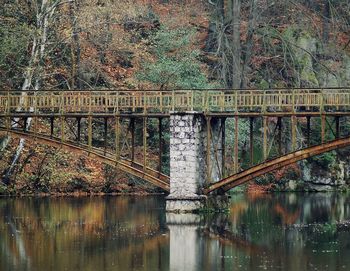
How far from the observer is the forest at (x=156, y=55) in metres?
65.8

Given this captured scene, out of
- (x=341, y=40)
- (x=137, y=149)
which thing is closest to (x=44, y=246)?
(x=137, y=149)

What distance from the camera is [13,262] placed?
3978cm

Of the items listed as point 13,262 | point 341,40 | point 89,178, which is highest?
point 341,40

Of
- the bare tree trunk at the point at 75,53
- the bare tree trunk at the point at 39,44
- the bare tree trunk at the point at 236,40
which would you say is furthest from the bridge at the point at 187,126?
the bare tree trunk at the point at 236,40

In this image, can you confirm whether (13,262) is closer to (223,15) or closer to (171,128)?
(171,128)

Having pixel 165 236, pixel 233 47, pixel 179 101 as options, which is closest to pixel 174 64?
pixel 233 47

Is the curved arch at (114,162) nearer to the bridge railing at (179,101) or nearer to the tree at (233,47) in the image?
the bridge railing at (179,101)

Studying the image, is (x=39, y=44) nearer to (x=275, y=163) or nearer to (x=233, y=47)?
(x=233, y=47)

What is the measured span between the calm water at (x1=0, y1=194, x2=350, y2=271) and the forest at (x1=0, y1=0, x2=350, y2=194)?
4.84 metres

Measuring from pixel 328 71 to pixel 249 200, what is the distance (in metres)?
11.7

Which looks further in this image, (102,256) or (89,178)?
(89,178)

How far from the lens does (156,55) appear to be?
71500 millimetres

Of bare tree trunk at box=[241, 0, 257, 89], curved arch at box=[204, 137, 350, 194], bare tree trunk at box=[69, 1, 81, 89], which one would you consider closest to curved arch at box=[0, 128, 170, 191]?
curved arch at box=[204, 137, 350, 194]

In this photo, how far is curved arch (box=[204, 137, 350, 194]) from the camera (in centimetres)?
5291
